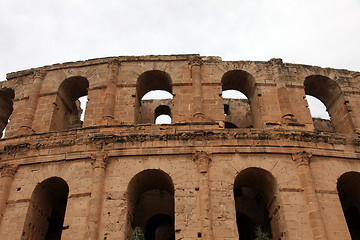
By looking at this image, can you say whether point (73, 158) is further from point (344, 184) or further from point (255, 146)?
point (344, 184)

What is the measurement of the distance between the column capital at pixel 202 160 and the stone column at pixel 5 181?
268 inches

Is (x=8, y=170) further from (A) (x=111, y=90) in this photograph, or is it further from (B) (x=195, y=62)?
(B) (x=195, y=62)

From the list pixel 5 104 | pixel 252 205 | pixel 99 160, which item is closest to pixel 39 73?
pixel 5 104

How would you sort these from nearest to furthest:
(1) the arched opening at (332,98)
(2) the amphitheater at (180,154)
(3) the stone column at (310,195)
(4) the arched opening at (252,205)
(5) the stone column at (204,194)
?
(5) the stone column at (204,194), (3) the stone column at (310,195), (2) the amphitheater at (180,154), (4) the arched opening at (252,205), (1) the arched opening at (332,98)

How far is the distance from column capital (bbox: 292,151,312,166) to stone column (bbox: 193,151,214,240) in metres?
3.17

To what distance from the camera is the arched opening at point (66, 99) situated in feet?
52.3

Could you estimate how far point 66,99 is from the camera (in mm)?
16828

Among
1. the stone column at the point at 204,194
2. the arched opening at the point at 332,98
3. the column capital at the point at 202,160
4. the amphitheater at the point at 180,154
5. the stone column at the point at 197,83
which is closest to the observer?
the stone column at the point at 204,194

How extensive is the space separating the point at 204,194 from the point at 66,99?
26.9 ft

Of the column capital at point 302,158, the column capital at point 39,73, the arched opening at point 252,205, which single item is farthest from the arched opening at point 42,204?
the column capital at point 302,158

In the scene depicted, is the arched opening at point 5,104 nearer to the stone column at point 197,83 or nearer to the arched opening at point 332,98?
the stone column at point 197,83

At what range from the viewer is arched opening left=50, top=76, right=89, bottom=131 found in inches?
628

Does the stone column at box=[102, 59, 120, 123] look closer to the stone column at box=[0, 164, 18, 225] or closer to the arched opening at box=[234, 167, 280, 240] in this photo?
the stone column at box=[0, 164, 18, 225]

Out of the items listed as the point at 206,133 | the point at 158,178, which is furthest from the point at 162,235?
the point at 206,133
